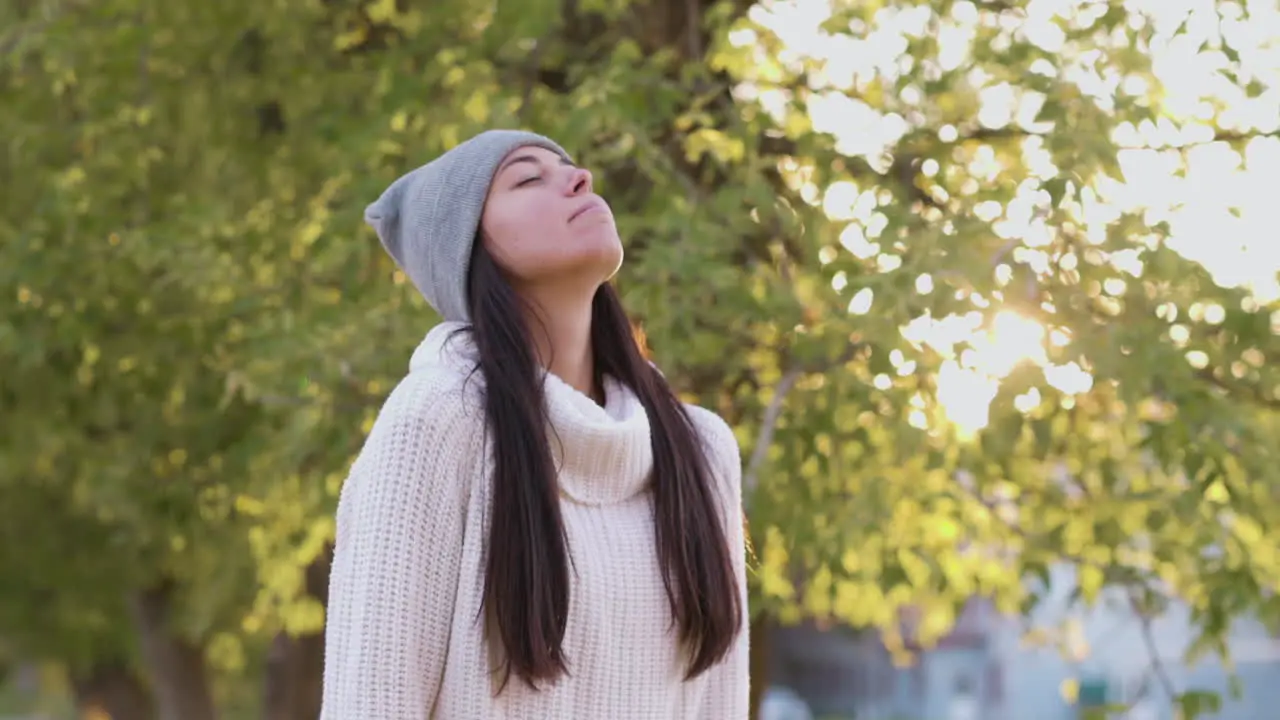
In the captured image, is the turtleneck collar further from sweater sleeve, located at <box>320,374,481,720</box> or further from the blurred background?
the blurred background

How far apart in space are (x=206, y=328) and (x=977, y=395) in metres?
3.29

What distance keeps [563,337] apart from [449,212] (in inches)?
8.8

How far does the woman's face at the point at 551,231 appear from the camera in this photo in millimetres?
2510

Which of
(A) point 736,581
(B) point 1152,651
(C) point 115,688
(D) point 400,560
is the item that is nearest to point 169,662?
(C) point 115,688

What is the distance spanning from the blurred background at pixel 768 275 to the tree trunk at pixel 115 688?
7.10m

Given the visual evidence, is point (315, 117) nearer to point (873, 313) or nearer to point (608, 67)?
point (608, 67)

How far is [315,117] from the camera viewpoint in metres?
6.88

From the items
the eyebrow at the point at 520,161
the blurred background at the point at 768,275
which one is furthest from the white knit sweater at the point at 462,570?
the blurred background at the point at 768,275

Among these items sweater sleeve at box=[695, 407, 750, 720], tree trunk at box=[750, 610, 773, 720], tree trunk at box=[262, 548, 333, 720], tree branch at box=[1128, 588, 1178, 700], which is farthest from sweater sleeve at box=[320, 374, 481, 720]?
tree trunk at box=[262, 548, 333, 720]

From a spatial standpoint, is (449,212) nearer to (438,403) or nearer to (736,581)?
(438,403)

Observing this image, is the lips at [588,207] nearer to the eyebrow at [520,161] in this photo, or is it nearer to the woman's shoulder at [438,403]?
the eyebrow at [520,161]

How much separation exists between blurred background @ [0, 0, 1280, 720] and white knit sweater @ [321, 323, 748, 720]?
2.14 m

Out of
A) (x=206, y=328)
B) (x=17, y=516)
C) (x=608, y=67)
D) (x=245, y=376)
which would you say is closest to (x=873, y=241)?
(x=608, y=67)

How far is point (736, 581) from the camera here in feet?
8.61
